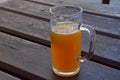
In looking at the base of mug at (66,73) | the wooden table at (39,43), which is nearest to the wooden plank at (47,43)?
the wooden table at (39,43)

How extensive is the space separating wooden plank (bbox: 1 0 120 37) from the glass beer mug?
298 mm

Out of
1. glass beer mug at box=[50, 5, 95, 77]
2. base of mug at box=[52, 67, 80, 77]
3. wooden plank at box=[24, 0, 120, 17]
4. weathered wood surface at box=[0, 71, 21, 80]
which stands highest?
glass beer mug at box=[50, 5, 95, 77]

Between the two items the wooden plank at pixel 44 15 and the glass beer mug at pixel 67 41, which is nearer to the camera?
the glass beer mug at pixel 67 41

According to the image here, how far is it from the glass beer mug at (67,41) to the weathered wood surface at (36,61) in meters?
0.03

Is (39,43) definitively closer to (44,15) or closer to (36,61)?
(36,61)

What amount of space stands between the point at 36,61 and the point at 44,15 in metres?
0.38

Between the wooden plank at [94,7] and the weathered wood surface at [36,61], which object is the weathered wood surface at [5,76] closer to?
the weathered wood surface at [36,61]

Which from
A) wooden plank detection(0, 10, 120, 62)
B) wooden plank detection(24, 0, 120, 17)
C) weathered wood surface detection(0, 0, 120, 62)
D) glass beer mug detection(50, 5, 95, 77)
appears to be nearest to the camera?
glass beer mug detection(50, 5, 95, 77)

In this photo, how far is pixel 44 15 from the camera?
1063mm

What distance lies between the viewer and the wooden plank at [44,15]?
95cm

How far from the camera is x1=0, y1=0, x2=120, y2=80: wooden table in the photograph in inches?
26.9

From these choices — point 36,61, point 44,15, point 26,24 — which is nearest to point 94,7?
point 44,15

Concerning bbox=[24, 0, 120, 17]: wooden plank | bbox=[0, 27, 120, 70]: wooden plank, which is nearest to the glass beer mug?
bbox=[0, 27, 120, 70]: wooden plank

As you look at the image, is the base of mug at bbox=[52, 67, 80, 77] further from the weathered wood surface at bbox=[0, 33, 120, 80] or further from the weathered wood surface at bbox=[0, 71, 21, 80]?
the weathered wood surface at bbox=[0, 71, 21, 80]
